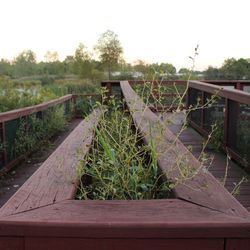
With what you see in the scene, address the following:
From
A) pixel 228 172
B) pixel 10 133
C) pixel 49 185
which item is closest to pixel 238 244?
pixel 49 185

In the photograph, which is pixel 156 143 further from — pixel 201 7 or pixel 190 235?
pixel 201 7

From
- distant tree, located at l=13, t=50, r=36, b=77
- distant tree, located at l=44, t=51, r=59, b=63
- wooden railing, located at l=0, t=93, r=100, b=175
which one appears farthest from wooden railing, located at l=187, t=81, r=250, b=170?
distant tree, located at l=44, t=51, r=59, b=63

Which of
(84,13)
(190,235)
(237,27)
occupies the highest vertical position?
(84,13)

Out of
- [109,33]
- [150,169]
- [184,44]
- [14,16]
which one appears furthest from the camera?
[109,33]

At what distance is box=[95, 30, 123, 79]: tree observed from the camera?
31.7 m

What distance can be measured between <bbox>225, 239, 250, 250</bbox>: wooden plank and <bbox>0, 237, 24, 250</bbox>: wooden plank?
0.52 metres

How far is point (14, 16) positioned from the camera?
1947 centimetres

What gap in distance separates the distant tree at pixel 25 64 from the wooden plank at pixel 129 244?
1486 inches

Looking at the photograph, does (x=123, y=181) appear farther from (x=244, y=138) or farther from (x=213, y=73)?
(x=213, y=73)

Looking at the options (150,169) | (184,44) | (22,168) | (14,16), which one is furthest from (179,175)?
(14,16)

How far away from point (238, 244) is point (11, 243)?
575mm

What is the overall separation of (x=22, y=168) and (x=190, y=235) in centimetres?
446

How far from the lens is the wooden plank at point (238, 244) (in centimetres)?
104

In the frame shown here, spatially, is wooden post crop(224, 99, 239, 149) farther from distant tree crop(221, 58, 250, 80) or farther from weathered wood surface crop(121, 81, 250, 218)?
distant tree crop(221, 58, 250, 80)
